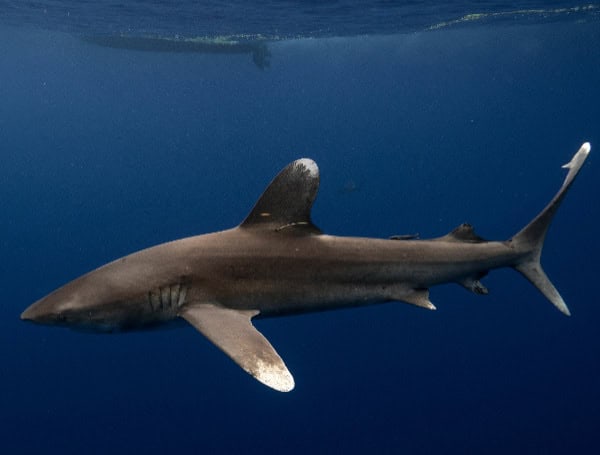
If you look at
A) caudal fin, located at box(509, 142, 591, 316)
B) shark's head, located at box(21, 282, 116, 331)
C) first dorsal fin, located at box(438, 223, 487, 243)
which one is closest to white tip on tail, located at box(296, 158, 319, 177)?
first dorsal fin, located at box(438, 223, 487, 243)

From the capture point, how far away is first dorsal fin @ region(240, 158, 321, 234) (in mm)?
4379

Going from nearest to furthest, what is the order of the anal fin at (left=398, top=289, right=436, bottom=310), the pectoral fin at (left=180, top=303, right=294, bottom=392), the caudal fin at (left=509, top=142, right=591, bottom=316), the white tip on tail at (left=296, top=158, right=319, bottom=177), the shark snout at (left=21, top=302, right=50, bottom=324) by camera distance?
1. the pectoral fin at (left=180, top=303, right=294, bottom=392)
2. the shark snout at (left=21, top=302, right=50, bottom=324)
3. the white tip on tail at (left=296, top=158, right=319, bottom=177)
4. the anal fin at (left=398, top=289, right=436, bottom=310)
5. the caudal fin at (left=509, top=142, right=591, bottom=316)

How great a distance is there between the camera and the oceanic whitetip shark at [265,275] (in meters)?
3.82

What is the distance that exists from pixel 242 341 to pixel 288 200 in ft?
4.73

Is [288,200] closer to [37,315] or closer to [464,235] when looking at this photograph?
[464,235]

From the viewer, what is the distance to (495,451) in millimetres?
16375

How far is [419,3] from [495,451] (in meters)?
17.6

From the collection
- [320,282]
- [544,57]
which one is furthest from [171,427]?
[544,57]

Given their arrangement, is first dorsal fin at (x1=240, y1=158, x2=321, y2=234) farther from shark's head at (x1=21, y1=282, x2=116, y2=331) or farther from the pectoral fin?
shark's head at (x1=21, y1=282, x2=116, y2=331)

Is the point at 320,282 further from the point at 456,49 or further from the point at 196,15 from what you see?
the point at 456,49

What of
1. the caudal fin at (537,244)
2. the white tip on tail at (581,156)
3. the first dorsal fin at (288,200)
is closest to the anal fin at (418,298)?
the first dorsal fin at (288,200)

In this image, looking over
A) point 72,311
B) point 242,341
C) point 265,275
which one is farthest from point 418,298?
point 72,311

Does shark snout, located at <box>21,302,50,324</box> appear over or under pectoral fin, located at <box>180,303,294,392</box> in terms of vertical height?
over

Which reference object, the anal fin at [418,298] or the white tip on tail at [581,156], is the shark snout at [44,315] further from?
the white tip on tail at [581,156]
